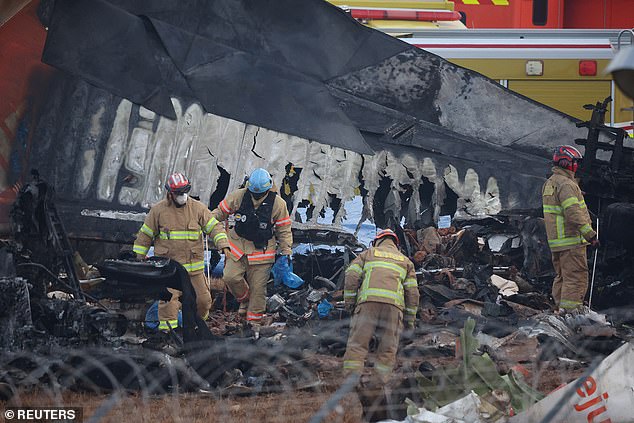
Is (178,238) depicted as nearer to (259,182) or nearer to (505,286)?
(259,182)

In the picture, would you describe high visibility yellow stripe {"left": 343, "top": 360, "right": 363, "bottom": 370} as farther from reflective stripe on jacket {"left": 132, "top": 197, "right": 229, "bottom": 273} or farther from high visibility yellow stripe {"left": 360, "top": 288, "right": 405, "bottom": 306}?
reflective stripe on jacket {"left": 132, "top": 197, "right": 229, "bottom": 273}

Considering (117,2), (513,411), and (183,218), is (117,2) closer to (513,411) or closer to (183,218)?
(183,218)

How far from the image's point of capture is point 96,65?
12.9m

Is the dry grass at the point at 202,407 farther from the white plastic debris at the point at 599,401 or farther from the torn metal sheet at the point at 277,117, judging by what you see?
the torn metal sheet at the point at 277,117

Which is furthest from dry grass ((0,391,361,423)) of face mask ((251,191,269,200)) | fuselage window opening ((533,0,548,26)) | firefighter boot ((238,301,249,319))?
fuselage window opening ((533,0,548,26))

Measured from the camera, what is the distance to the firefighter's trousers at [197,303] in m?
10.3

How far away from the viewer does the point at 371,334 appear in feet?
27.5

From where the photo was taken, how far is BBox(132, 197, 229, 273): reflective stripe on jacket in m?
10.4

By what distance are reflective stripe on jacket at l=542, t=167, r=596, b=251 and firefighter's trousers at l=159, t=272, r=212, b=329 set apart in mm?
3506

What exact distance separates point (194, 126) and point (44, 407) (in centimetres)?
672

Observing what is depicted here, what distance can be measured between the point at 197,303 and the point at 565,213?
374cm

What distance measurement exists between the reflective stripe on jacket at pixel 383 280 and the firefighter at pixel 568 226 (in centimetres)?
281

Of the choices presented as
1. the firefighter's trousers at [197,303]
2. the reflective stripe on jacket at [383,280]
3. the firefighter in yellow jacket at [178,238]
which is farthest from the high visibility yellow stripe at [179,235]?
the reflective stripe on jacket at [383,280]

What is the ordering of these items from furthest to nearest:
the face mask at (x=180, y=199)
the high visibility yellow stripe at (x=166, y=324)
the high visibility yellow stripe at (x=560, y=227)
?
1. the high visibility yellow stripe at (x=560, y=227)
2. the face mask at (x=180, y=199)
3. the high visibility yellow stripe at (x=166, y=324)
